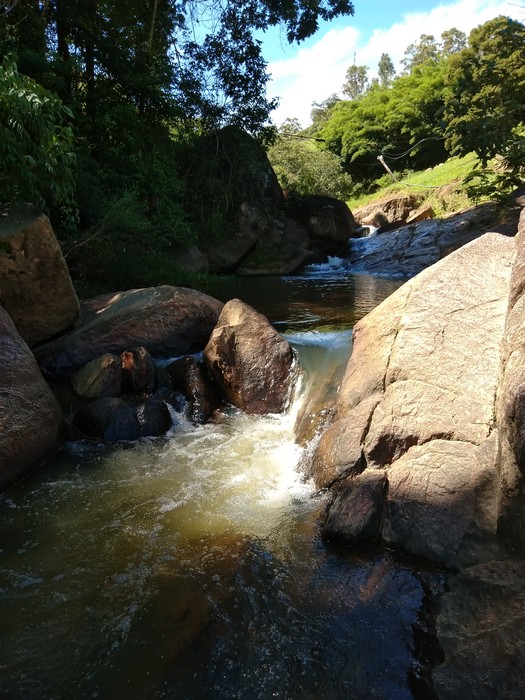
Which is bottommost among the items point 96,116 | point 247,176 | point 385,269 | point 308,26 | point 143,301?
point 385,269

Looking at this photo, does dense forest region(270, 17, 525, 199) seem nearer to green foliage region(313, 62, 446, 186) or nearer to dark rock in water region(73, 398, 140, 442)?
green foliage region(313, 62, 446, 186)

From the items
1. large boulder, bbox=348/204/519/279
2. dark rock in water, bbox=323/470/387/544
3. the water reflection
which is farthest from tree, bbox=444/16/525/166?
dark rock in water, bbox=323/470/387/544

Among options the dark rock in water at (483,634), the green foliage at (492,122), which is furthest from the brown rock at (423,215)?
the dark rock in water at (483,634)

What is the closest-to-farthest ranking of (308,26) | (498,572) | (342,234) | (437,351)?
1. (498,572)
2. (437,351)
3. (308,26)
4. (342,234)

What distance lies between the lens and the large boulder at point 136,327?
7051 millimetres

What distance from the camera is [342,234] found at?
2050 centimetres

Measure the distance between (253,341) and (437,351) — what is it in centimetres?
288

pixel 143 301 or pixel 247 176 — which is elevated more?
pixel 247 176

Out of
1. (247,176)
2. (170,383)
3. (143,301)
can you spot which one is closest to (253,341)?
(170,383)

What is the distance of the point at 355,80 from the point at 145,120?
222ft

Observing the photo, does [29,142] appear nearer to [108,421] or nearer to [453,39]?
[108,421]

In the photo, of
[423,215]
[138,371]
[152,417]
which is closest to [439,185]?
[423,215]

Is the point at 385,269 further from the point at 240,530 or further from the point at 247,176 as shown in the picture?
the point at 240,530

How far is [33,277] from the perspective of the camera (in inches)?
259
